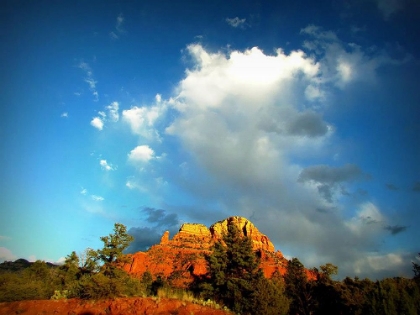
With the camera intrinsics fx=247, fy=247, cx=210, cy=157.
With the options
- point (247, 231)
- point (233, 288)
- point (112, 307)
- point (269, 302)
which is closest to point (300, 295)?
point (233, 288)

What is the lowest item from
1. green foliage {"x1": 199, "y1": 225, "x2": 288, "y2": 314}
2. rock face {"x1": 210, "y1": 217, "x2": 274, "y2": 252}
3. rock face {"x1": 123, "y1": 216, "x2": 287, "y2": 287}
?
green foliage {"x1": 199, "y1": 225, "x2": 288, "y2": 314}

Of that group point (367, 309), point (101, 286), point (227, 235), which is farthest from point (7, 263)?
point (367, 309)

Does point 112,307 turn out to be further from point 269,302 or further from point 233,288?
point 233,288

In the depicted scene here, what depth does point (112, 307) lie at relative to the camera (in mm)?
16859

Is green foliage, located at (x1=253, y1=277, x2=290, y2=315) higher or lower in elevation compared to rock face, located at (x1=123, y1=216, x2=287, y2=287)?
→ lower

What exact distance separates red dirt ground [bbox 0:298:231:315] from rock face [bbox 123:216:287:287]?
4067 centimetres

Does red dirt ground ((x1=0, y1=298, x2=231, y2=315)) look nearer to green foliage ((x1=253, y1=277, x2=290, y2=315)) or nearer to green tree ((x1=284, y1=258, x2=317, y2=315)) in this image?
green foliage ((x1=253, y1=277, x2=290, y2=315))

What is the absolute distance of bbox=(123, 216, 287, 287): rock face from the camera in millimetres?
88950

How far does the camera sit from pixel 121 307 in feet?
55.1

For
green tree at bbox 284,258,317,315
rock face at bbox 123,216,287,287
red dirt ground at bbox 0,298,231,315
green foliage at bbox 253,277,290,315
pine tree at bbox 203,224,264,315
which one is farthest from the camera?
rock face at bbox 123,216,287,287

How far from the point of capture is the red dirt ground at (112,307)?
1634cm

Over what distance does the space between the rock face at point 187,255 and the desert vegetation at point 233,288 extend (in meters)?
20.6

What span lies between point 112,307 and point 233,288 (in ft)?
50.7

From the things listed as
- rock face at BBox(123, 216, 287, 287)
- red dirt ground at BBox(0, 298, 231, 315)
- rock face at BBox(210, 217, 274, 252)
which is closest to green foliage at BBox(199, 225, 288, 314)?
red dirt ground at BBox(0, 298, 231, 315)
